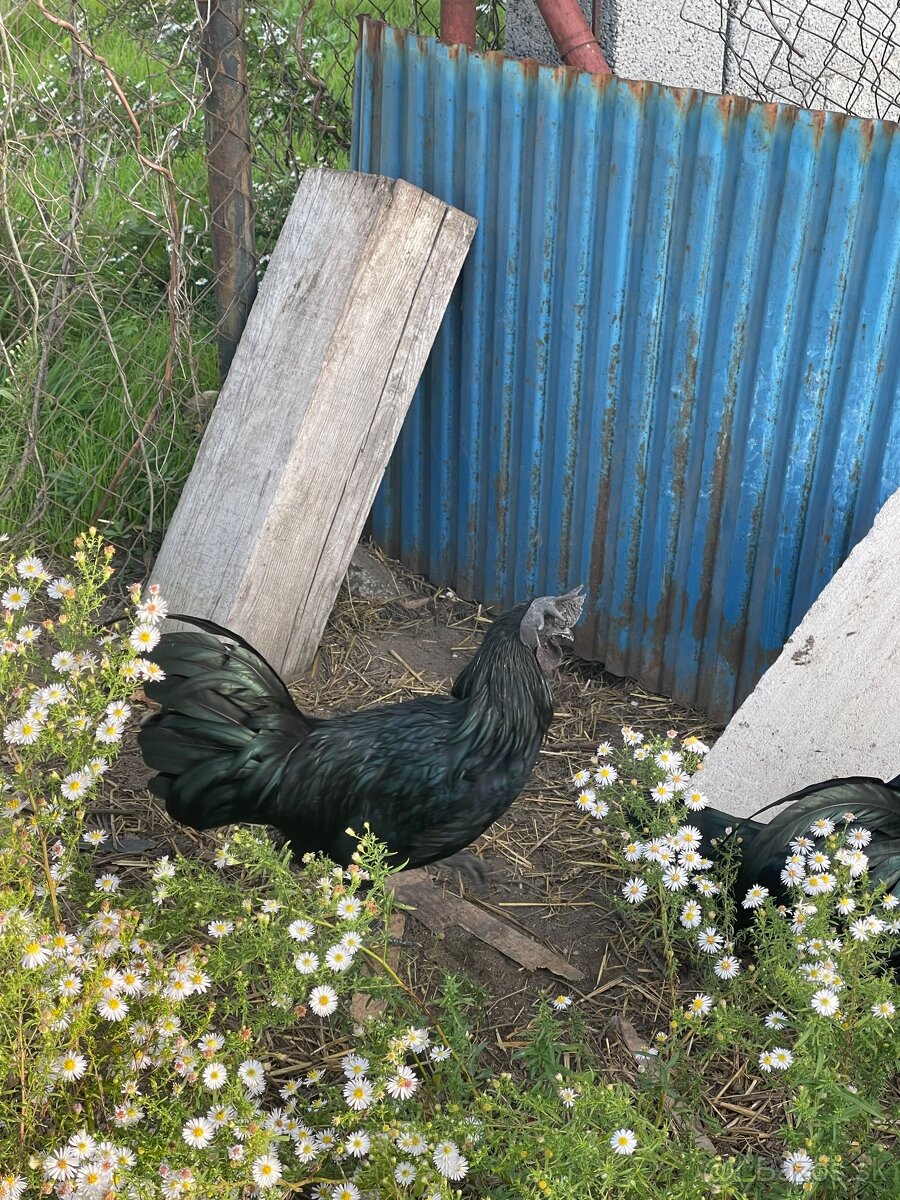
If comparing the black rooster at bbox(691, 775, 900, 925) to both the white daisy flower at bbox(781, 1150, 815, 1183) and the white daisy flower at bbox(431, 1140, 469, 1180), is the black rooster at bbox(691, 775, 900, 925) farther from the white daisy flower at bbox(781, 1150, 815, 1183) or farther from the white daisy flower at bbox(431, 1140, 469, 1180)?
the white daisy flower at bbox(431, 1140, 469, 1180)

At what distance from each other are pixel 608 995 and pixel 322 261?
2555 millimetres

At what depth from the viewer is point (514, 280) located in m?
4.14

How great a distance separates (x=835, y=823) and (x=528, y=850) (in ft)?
3.42

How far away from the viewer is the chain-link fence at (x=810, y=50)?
467cm

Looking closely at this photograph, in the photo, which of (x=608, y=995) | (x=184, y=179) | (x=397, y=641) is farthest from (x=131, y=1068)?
(x=184, y=179)

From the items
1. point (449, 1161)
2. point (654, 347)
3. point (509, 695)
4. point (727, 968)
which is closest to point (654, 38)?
point (654, 347)

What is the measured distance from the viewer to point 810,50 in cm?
489

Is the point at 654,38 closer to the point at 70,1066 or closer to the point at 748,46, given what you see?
the point at 748,46

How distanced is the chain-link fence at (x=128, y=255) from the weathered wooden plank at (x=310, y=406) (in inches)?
11.5

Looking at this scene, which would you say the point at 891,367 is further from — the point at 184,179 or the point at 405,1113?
the point at 184,179

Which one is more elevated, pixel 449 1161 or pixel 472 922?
pixel 449 1161

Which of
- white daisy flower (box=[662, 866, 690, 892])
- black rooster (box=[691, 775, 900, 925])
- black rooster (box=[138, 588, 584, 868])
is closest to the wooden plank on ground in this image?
black rooster (box=[138, 588, 584, 868])

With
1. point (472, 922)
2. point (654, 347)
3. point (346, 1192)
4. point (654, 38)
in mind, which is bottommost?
point (472, 922)

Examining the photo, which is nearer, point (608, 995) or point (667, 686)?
point (608, 995)
